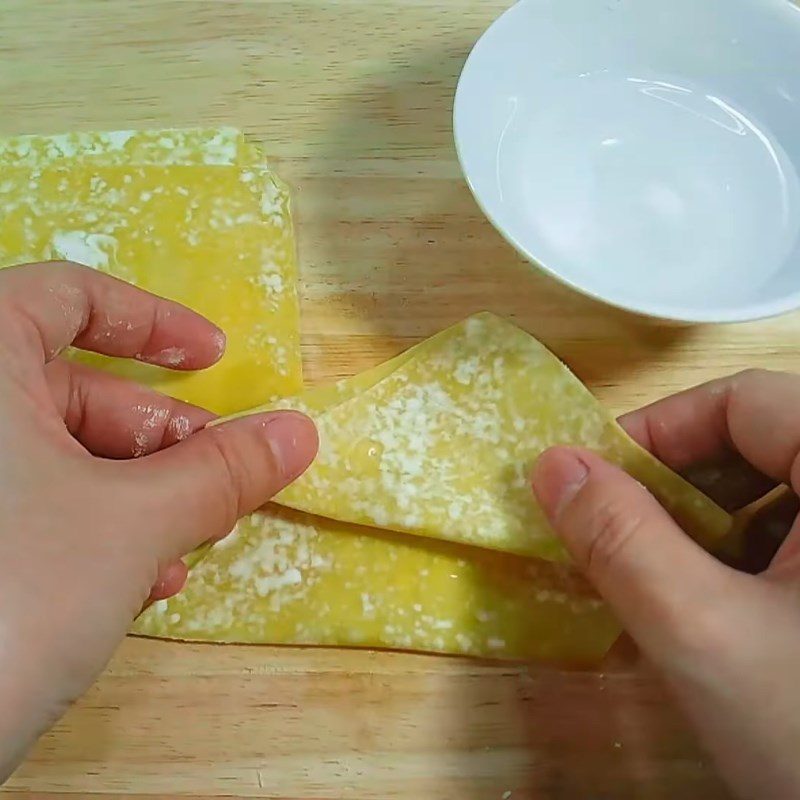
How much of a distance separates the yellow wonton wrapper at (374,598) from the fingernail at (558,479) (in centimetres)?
8

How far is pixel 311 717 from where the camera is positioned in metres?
0.79

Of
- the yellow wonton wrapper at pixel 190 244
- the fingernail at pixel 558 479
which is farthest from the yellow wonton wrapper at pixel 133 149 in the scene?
the fingernail at pixel 558 479

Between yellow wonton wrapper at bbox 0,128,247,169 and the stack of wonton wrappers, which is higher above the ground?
yellow wonton wrapper at bbox 0,128,247,169

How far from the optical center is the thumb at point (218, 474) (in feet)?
2.15

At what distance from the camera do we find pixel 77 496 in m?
0.63

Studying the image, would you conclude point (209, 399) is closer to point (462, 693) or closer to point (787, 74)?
point (462, 693)

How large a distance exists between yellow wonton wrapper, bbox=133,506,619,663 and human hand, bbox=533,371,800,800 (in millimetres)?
80

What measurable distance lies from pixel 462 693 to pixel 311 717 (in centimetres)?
12

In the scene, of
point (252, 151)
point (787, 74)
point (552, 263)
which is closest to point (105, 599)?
point (552, 263)

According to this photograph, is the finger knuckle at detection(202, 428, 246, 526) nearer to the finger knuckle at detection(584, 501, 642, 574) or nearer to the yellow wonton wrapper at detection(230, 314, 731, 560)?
the yellow wonton wrapper at detection(230, 314, 731, 560)

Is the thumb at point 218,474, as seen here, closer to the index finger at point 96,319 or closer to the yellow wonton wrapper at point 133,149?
the index finger at point 96,319

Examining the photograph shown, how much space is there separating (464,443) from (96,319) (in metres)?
0.31

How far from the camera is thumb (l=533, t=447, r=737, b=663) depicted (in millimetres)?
647

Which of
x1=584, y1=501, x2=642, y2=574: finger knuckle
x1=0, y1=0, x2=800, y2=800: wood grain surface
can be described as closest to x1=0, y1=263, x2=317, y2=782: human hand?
x1=0, y1=0, x2=800, y2=800: wood grain surface
